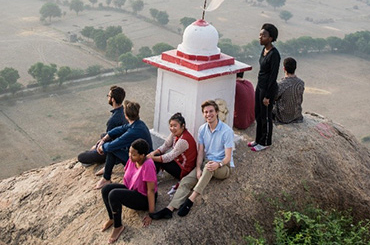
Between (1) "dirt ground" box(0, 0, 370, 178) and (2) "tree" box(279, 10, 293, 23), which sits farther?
(2) "tree" box(279, 10, 293, 23)

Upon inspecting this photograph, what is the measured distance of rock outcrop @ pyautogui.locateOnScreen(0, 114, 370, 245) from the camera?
5.40 m

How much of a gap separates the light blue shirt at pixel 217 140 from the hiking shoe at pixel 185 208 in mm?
641

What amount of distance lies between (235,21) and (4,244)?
2218 inches

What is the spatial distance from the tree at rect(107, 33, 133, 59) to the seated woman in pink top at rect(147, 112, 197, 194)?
37690 mm

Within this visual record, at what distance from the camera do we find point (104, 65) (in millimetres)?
41125

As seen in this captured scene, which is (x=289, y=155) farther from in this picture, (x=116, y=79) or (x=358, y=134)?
(x=116, y=79)

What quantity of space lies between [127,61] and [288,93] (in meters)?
34.2

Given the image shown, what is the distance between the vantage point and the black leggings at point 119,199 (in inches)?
198

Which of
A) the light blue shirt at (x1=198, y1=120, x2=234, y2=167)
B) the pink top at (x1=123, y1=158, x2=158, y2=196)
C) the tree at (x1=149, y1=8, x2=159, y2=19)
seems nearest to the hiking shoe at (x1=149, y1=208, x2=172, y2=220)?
the pink top at (x1=123, y1=158, x2=158, y2=196)

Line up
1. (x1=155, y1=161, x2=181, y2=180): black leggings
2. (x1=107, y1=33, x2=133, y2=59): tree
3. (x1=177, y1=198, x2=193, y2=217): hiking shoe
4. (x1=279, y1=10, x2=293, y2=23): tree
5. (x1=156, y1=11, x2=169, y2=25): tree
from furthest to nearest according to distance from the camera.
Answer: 1. (x1=279, y1=10, x2=293, y2=23): tree
2. (x1=156, y1=11, x2=169, y2=25): tree
3. (x1=107, y1=33, x2=133, y2=59): tree
4. (x1=155, y1=161, x2=181, y2=180): black leggings
5. (x1=177, y1=198, x2=193, y2=217): hiking shoe

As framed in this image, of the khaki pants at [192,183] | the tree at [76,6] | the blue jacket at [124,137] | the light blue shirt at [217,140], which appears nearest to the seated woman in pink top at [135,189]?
the khaki pants at [192,183]

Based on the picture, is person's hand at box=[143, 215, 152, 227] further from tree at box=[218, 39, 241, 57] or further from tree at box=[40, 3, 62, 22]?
tree at box=[40, 3, 62, 22]

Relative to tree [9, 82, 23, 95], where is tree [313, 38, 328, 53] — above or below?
above

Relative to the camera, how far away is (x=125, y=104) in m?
5.75
